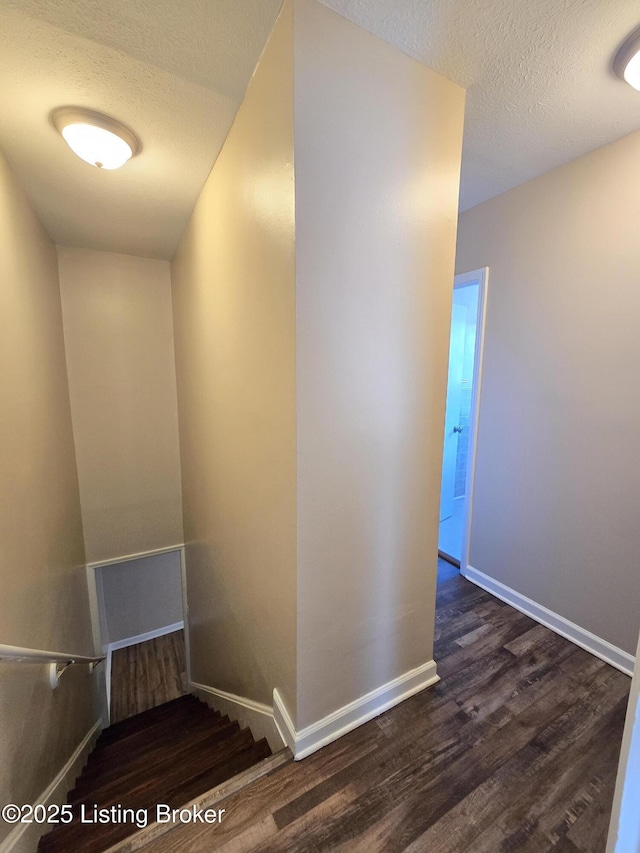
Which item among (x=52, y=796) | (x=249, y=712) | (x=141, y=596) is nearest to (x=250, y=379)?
(x=249, y=712)

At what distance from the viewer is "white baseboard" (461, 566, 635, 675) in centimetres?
173

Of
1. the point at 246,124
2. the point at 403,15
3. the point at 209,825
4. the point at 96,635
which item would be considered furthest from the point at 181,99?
the point at 96,635

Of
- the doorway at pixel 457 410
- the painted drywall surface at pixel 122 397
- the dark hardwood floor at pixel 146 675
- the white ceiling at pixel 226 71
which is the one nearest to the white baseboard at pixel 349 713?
the doorway at pixel 457 410

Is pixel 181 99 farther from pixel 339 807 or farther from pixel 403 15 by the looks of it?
pixel 339 807

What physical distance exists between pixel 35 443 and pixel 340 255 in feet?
6.21

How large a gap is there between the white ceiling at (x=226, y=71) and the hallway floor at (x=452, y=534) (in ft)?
8.59

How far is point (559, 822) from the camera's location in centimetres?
111

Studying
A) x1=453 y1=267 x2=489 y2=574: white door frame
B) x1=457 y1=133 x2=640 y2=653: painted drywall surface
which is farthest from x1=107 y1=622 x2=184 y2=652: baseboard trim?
x1=457 y1=133 x2=640 y2=653: painted drywall surface

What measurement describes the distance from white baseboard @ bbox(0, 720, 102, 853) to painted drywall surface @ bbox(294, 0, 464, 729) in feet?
3.40

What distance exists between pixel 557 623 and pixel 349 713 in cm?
136

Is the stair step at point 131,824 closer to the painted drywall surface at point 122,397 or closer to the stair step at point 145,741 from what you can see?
the stair step at point 145,741

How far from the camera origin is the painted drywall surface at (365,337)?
1.06 metres

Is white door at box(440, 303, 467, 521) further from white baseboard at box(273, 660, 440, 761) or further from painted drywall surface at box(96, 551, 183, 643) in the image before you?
painted drywall surface at box(96, 551, 183, 643)

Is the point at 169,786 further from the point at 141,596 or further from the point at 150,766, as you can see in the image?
the point at 141,596
